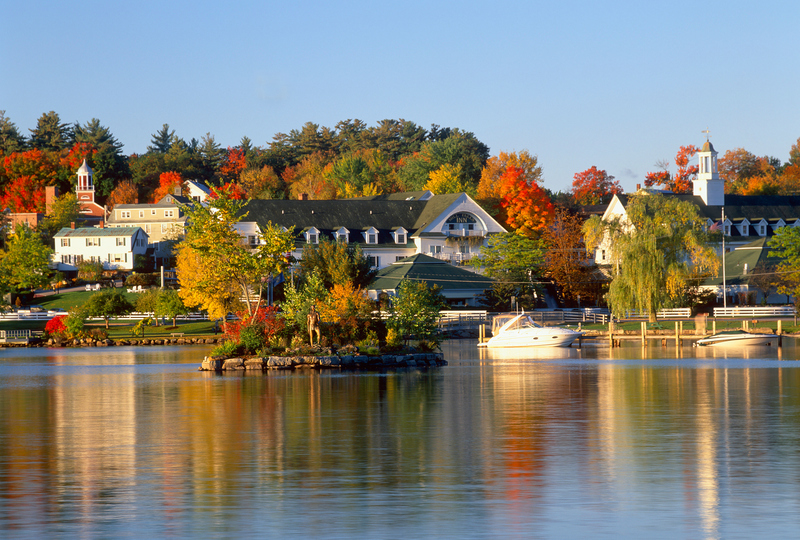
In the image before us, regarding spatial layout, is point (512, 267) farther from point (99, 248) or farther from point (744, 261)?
point (99, 248)

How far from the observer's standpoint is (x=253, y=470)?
17.2m

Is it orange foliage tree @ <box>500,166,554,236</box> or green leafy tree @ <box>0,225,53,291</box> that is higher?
orange foliage tree @ <box>500,166,554,236</box>

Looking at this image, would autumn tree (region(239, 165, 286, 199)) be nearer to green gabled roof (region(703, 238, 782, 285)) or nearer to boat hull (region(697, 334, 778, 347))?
green gabled roof (region(703, 238, 782, 285))

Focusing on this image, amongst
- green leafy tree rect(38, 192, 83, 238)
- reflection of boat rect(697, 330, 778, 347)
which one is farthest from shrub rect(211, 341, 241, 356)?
green leafy tree rect(38, 192, 83, 238)

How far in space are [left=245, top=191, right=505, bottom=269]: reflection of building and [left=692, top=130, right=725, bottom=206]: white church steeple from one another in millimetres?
26219

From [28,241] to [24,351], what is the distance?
137 ft

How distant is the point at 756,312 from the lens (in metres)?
78.3

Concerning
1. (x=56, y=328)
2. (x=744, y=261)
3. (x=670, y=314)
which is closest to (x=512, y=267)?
(x=670, y=314)

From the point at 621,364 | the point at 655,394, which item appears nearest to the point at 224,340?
the point at 621,364

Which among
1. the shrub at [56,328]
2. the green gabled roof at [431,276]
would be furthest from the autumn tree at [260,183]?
the shrub at [56,328]

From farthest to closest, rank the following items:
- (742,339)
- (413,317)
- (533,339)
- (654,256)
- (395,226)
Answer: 1. (395,226)
2. (654,256)
3. (742,339)
4. (533,339)
5. (413,317)

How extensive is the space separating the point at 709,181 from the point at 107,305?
7166 cm

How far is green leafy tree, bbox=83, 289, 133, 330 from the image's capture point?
265ft

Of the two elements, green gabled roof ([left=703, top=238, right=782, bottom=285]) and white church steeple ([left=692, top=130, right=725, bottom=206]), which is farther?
white church steeple ([left=692, top=130, right=725, bottom=206])
